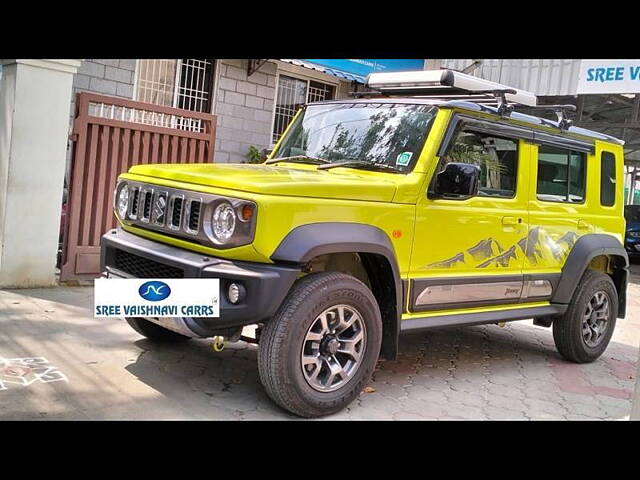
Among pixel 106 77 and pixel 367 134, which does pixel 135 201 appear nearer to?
pixel 367 134

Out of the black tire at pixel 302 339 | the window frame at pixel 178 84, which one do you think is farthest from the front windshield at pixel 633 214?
the black tire at pixel 302 339

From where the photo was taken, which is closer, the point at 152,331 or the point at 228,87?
the point at 152,331

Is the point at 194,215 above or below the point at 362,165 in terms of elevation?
below

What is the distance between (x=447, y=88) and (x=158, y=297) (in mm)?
Answer: 2979

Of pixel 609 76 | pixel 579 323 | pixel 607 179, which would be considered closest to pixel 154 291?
pixel 579 323

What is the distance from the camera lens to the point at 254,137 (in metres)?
11.4

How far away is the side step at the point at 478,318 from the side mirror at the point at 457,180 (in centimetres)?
87

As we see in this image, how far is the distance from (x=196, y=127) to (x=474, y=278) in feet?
14.2

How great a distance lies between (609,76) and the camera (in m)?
10.3

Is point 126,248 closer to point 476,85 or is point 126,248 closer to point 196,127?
point 476,85
